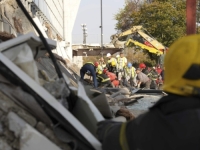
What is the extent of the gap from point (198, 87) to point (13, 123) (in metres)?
0.98

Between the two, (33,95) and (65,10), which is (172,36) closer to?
(65,10)

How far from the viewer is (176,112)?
6.27 ft

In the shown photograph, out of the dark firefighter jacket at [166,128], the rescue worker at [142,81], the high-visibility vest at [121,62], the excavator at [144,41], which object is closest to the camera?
the dark firefighter jacket at [166,128]

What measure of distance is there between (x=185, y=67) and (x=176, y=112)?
19cm

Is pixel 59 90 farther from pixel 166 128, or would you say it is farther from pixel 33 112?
pixel 166 128

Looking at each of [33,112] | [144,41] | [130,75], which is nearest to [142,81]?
[130,75]

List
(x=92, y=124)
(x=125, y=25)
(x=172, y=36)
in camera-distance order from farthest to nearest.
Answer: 1. (x=125, y=25)
2. (x=172, y=36)
3. (x=92, y=124)

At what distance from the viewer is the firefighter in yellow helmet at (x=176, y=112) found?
6.19ft

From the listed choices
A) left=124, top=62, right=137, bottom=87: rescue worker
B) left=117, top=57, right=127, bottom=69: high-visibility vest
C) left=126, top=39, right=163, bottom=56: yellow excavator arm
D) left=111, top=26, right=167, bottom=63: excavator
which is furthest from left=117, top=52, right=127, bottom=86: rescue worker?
left=126, top=39, right=163, bottom=56: yellow excavator arm

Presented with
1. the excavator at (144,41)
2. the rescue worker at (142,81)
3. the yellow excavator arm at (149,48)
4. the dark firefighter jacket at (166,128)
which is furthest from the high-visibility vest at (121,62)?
the dark firefighter jacket at (166,128)

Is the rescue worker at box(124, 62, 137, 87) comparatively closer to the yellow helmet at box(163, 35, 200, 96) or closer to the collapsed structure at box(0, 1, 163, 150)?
the collapsed structure at box(0, 1, 163, 150)

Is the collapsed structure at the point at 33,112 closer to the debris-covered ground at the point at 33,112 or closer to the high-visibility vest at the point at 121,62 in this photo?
the debris-covered ground at the point at 33,112

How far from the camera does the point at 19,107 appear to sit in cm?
245

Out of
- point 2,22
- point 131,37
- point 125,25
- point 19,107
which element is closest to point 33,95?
point 19,107
